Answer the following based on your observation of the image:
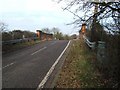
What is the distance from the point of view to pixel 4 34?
31859mm

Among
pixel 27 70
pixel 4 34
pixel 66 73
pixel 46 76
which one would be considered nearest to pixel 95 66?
pixel 66 73

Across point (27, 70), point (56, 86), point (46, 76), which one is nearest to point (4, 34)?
point (27, 70)

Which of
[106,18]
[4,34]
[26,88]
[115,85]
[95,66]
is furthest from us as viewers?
[4,34]

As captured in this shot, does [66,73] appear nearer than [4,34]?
Yes

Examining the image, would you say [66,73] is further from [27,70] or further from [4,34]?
[4,34]

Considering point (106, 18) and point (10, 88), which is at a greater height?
point (106, 18)

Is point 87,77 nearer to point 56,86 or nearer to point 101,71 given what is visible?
point 101,71

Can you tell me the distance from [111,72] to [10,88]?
12.9ft

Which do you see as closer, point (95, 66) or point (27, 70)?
point (95, 66)

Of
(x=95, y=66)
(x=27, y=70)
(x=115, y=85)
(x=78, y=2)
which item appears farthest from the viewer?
(x=27, y=70)

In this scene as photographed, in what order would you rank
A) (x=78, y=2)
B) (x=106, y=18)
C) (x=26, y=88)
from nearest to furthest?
1. (x=26, y=88)
2. (x=106, y=18)
3. (x=78, y=2)


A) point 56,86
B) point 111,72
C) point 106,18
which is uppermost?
point 106,18

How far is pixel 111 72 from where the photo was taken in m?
11.1

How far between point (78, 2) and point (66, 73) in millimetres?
3723
